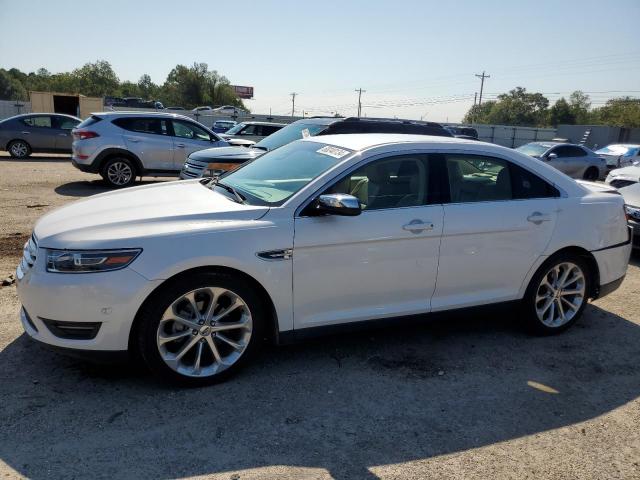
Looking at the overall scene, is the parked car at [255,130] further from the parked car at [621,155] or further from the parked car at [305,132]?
the parked car at [621,155]

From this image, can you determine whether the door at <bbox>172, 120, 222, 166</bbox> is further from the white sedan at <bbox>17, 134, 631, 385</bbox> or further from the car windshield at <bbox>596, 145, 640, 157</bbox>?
the car windshield at <bbox>596, 145, 640, 157</bbox>

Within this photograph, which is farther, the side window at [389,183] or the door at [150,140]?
the door at [150,140]

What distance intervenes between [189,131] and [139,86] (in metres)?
130

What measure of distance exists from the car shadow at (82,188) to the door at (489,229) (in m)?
8.56

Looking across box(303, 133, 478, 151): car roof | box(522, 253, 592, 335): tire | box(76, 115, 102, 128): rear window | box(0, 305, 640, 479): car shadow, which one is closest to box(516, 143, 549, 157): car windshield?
box(76, 115, 102, 128): rear window

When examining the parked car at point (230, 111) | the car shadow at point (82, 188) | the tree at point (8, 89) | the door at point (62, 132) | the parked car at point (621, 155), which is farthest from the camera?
the tree at point (8, 89)

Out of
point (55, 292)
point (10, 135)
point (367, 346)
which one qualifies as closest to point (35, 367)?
point (55, 292)

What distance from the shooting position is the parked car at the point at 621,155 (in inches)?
862

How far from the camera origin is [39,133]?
17.3 m

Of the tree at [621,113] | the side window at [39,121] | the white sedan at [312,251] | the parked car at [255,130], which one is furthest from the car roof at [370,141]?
the tree at [621,113]

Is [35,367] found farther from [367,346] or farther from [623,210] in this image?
[623,210]

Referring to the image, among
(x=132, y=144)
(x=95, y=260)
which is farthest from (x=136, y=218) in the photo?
(x=132, y=144)

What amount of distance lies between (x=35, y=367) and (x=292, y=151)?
260 centimetres

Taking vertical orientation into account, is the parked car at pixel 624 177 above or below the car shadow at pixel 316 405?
above
